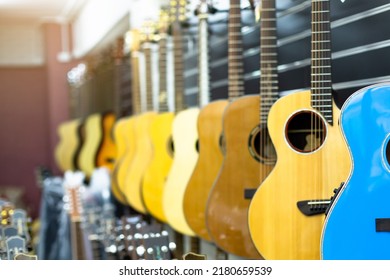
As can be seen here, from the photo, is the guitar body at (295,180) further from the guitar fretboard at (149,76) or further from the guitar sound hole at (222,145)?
the guitar fretboard at (149,76)

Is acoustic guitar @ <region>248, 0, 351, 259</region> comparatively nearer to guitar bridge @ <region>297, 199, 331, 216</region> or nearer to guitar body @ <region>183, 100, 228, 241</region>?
guitar bridge @ <region>297, 199, 331, 216</region>

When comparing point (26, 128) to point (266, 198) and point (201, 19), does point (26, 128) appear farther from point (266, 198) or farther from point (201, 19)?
point (266, 198)

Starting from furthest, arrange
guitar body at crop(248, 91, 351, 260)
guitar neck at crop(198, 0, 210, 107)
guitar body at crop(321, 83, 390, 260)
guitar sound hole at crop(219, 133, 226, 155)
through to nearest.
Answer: guitar neck at crop(198, 0, 210, 107)
guitar sound hole at crop(219, 133, 226, 155)
guitar body at crop(248, 91, 351, 260)
guitar body at crop(321, 83, 390, 260)

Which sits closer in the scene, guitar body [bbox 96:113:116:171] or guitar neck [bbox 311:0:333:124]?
guitar neck [bbox 311:0:333:124]

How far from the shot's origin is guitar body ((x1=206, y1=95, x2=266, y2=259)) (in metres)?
2.27

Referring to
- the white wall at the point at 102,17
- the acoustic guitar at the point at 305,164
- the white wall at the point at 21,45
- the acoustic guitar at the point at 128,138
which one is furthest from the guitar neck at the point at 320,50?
the white wall at the point at 21,45

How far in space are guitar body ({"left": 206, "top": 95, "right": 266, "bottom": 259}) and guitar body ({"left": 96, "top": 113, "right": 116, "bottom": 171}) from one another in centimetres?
275

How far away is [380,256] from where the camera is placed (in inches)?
65.6

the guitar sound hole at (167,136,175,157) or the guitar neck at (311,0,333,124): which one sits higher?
the guitar neck at (311,0,333,124)

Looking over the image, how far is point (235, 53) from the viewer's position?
2.58 metres

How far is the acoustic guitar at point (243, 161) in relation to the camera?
225cm

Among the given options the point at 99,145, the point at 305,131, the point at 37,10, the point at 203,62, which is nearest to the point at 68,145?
the point at 99,145

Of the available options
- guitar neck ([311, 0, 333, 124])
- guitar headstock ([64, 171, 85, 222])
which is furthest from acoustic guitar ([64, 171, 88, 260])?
guitar neck ([311, 0, 333, 124])
